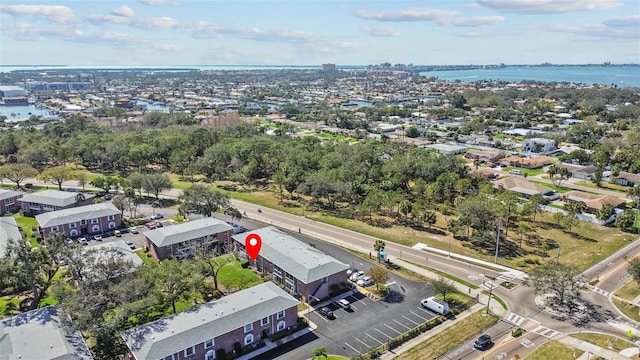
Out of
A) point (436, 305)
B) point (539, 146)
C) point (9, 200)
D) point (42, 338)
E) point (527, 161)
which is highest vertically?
point (539, 146)

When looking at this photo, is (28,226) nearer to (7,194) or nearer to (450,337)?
(7,194)

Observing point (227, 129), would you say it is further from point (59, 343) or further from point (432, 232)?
point (59, 343)

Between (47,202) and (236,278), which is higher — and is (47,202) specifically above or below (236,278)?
above

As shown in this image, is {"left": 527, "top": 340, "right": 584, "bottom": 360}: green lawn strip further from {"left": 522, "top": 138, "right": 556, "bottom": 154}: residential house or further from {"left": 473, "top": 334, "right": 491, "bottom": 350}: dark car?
{"left": 522, "top": 138, "right": 556, "bottom": 154}: residential house

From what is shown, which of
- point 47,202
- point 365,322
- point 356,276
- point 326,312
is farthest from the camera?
point 47,202

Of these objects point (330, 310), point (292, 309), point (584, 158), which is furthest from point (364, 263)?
point (584, 158)

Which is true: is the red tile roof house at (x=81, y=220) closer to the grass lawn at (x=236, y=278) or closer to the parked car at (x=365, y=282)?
the grass lawn at (x=236, y=278)

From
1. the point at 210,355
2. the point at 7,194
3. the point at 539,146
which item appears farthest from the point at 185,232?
the point at 539,146
